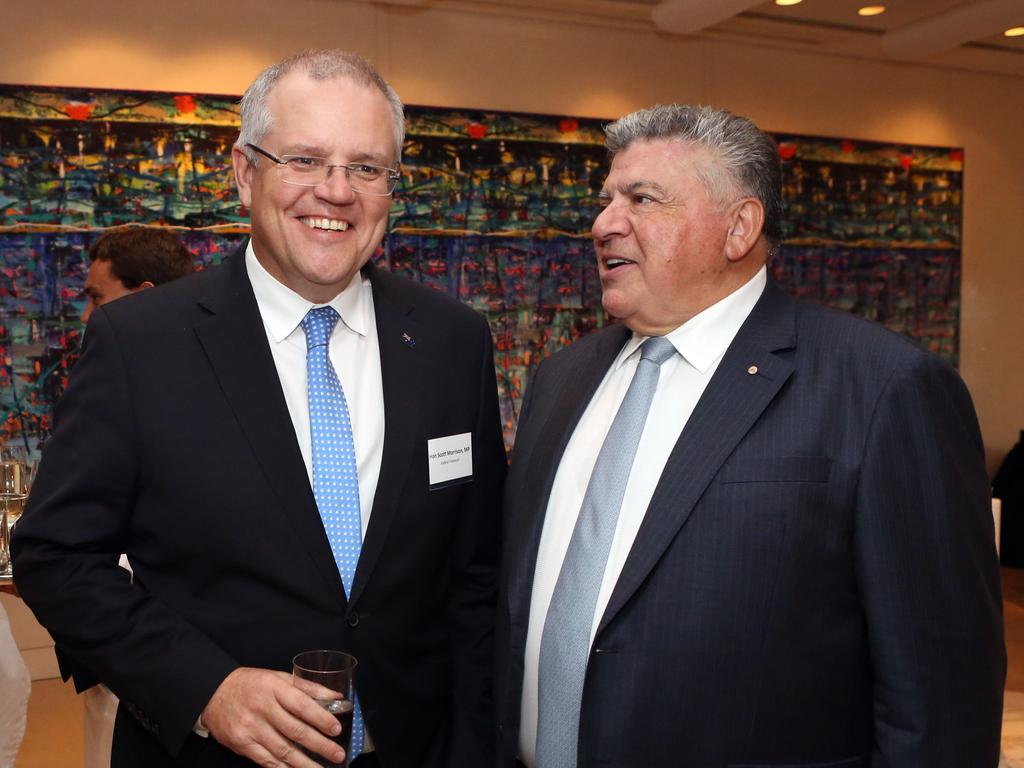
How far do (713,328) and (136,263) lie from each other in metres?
2.63

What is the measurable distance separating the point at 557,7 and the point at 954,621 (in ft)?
17.6

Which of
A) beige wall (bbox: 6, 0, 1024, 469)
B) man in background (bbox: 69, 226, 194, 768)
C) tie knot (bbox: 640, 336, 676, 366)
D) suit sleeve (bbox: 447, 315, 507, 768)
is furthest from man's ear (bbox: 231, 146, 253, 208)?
beige wall (bbox: 6, 0, 1024, 469)

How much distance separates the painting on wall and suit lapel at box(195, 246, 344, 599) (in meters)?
3.89

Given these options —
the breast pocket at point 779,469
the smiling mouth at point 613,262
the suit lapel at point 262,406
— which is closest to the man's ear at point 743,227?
the smiling mouth at point 613,262

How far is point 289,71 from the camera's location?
5.76 ft

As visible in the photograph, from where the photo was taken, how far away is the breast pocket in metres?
1.62

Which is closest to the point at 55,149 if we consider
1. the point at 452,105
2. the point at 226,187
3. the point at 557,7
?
the point at 226,187

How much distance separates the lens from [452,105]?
6.10 m

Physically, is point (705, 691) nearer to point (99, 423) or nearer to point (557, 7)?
point (99, 423)

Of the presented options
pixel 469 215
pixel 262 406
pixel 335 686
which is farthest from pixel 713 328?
pixel 469 215

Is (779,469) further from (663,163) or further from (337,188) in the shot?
(337,188)

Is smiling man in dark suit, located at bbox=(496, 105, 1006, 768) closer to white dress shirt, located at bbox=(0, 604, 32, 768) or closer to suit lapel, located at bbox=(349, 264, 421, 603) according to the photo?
suit lapel, located at bbox=(349, 264, 421, 603)

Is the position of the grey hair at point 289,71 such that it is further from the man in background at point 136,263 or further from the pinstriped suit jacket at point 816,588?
the man in background at point 136,263

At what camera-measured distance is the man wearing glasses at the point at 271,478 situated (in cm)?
163
